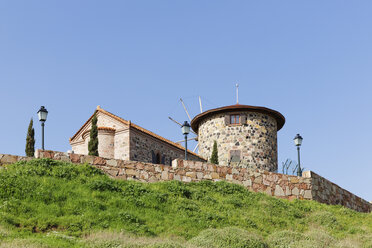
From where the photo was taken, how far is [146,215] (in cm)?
1634

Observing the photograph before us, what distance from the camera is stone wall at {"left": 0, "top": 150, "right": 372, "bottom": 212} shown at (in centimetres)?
2064

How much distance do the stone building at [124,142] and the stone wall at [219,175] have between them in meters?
12.5

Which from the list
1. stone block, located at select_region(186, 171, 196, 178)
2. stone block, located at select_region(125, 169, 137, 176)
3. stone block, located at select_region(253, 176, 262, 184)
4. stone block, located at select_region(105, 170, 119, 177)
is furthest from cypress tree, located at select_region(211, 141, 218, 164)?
stone block, located at select_region(105, 170, 119, 177)

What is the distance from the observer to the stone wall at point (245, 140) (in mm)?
36250

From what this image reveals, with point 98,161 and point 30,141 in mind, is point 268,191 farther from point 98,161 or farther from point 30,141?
point 30,141

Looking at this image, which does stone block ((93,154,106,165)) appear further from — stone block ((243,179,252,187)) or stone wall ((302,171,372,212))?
stone wall ((302,171,372,212))

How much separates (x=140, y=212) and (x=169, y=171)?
564cm

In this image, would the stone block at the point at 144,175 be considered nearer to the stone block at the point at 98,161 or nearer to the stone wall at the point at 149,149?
the stone block at the point at 98,161

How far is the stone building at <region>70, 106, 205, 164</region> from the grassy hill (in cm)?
1401

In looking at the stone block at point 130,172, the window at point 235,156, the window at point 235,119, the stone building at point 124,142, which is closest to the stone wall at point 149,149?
the stone building at point 124,142

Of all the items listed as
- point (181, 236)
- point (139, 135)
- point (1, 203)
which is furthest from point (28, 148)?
point (181, 236)

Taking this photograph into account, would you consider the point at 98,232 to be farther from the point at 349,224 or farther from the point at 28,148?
the point at 28,148

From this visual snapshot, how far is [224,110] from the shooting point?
1471 inches

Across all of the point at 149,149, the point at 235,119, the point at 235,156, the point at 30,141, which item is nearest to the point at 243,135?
the point at 235,119
